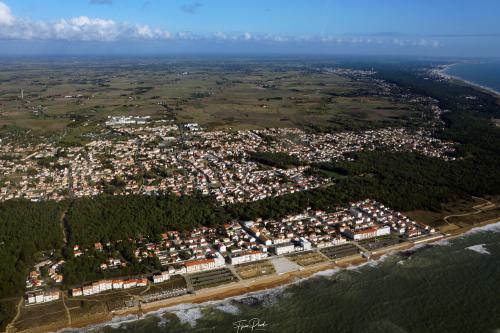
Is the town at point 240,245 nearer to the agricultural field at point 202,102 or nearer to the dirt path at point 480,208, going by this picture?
the dirt path at point 480,208

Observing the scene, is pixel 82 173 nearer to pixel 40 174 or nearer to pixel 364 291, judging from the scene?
pixel 40 174

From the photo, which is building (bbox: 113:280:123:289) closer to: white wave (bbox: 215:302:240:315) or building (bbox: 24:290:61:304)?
building (bbox: 24:290:61:304)

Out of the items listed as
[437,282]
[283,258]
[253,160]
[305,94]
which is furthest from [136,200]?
[305,94]

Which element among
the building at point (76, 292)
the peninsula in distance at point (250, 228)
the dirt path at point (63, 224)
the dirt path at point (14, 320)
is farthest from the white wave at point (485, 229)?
the dirt path at point (14, 320)

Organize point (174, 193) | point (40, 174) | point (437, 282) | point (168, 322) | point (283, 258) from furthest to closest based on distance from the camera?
point (40, 174) → point (174, 193) → point (283, 258) → point (437, 282) → point (168, 322)

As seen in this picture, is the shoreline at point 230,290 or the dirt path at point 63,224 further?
the dirt path at point 63,224
